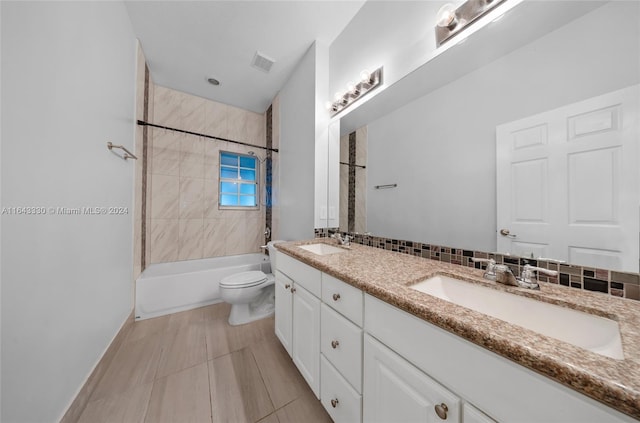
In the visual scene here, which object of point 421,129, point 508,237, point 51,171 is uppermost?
point 421,129

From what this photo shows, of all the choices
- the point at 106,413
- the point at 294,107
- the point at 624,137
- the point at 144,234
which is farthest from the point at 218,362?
the point at 294,107

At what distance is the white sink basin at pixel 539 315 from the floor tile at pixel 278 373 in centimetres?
100

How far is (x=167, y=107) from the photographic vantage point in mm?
2629

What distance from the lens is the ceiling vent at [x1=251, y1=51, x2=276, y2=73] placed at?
6.75 ft

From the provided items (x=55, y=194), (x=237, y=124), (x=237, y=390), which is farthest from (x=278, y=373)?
(x=237, y=124)

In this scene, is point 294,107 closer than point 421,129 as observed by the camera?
No

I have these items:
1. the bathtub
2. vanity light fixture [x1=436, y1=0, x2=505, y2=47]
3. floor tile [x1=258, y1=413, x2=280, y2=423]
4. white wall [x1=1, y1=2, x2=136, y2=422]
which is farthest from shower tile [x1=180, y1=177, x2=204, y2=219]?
vanity light fixture [x1=436, y1=0, x2=505, y2=47]

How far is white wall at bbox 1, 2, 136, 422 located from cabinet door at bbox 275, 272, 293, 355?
41.2 inches

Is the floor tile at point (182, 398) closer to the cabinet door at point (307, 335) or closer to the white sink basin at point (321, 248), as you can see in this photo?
the cabinet door at point (307, 335)

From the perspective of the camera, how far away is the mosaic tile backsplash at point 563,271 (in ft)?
2.05

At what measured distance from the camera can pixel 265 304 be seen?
2.13 metres

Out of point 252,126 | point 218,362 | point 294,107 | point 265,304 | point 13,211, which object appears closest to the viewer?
point 13,211

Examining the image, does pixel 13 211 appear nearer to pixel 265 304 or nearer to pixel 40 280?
pixel 40 280

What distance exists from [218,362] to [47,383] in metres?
0.77
